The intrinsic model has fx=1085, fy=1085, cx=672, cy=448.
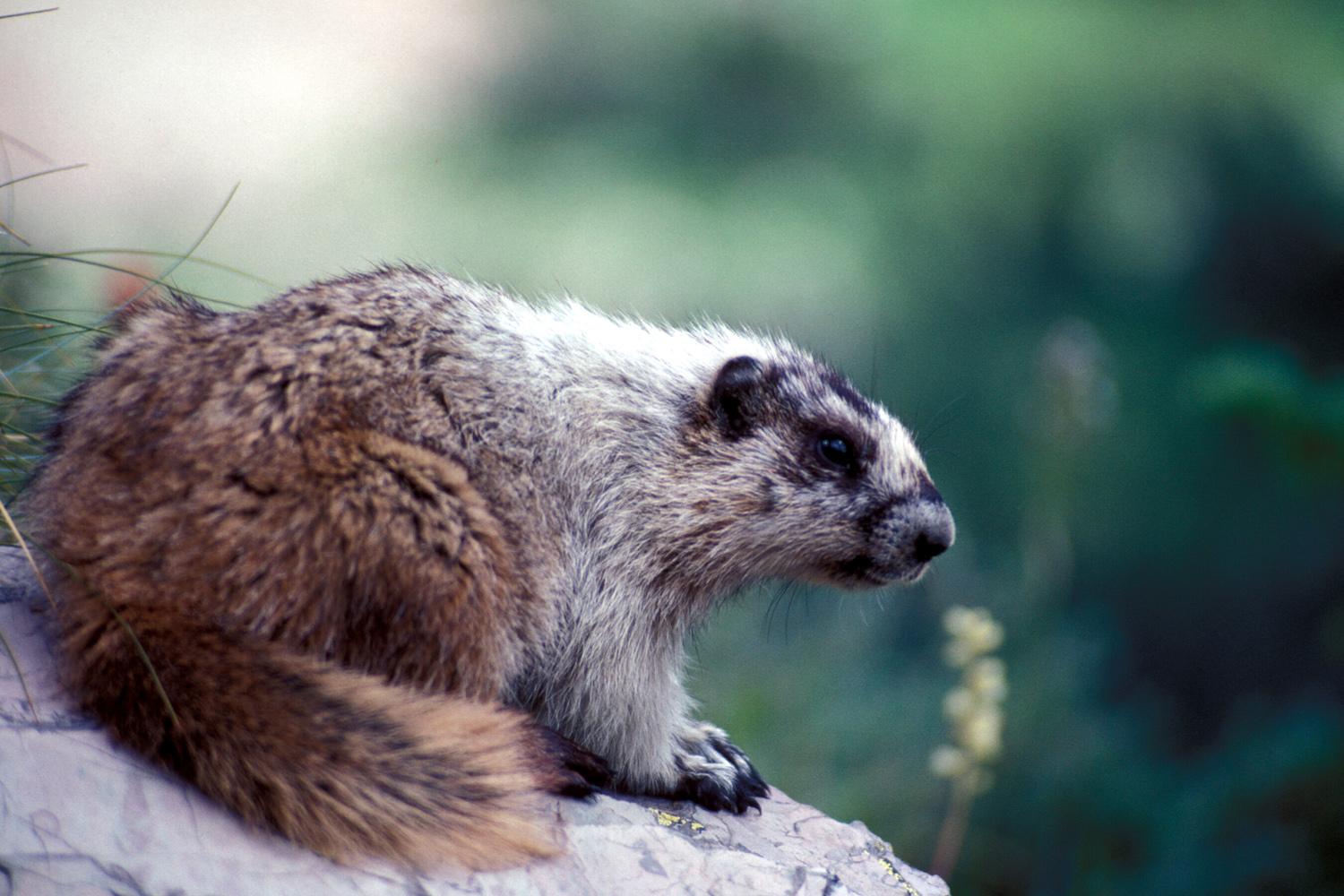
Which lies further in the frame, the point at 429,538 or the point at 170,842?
the point at 429,538

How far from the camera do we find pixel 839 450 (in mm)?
2768

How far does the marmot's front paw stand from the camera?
8.64 feet

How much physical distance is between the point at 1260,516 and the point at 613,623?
474cm

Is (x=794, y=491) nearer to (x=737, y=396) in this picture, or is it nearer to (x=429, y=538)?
(x=737, y=396)

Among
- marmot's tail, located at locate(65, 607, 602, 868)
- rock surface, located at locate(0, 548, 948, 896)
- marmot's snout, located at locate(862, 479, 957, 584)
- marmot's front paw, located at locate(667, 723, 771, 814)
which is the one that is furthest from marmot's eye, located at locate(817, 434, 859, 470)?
marmot's tail, located at locate(65, 607, 602, 868)

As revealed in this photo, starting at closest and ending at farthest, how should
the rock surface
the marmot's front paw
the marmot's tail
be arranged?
the rock surface, the marmot's tail, the marmot's front paw

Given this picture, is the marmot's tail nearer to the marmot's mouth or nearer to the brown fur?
the brown fur

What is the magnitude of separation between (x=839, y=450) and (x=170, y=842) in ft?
5.64

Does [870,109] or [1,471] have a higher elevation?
[870,109]

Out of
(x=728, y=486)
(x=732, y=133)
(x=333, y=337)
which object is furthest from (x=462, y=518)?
(x=732, y=133)

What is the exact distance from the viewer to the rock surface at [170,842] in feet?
5.49

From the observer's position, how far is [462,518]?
2.11m

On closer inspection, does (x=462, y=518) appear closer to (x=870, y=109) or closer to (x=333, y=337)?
(x=333, y=337)

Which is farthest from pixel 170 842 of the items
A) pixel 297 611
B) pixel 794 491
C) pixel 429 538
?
pixel 794 491
